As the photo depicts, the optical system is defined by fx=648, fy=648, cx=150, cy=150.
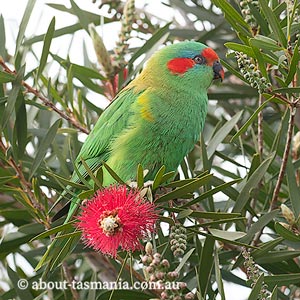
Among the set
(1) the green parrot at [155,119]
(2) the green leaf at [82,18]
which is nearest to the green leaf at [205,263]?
(1) the green parrot at [155,119]

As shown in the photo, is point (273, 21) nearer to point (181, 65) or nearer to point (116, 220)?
point (116, 220)

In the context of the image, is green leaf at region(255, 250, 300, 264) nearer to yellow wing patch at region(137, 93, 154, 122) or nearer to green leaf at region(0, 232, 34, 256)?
yellow wing patch at region(137, 93, 154, 122)

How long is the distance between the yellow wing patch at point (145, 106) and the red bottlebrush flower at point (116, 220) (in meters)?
0.60

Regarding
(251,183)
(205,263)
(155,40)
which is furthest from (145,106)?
(205,263)

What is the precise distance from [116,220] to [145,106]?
75 centimetres

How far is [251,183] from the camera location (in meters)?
1.69

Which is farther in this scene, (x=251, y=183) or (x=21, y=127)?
(x=21, y=127)

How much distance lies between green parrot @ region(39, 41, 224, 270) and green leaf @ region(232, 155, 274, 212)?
28 centimetres

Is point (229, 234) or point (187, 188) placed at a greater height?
point (187, 188)

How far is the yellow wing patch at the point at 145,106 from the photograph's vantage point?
1.96 metres

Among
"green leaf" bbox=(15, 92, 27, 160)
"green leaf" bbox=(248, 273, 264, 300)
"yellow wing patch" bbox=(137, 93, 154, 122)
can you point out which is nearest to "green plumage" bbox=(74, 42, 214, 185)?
"yellow wing patch" bbox=(137, 93, 154, 122)

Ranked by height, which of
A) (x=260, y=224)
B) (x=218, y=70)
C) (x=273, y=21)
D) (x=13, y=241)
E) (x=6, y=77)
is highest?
(x=273, y=21)

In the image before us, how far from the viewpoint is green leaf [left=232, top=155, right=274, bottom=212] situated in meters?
1.65

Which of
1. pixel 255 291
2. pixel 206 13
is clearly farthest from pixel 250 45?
pixel 206 13
